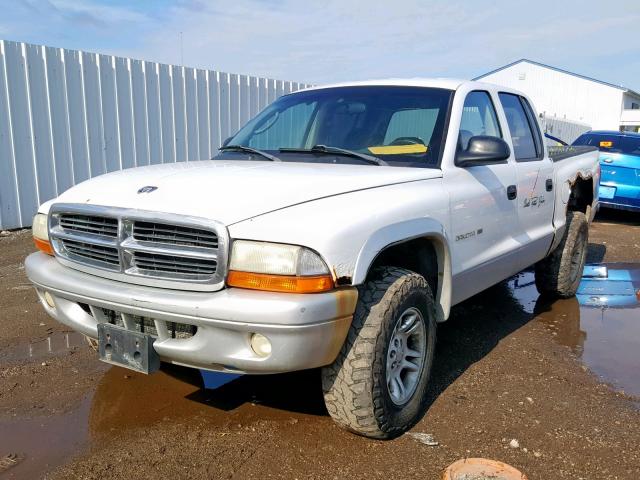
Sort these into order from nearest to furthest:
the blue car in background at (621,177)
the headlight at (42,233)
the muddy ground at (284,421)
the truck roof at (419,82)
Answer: the muddy ground at (284,421) → the headlight at (42,233) → the truck roof at (419,82) → the blue car in background at (621,177)

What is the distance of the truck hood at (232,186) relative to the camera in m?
2.49

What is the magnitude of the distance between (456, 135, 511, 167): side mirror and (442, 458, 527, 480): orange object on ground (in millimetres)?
1700

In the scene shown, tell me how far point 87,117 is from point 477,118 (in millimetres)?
6744

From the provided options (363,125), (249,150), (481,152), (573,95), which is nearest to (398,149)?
(363,125)

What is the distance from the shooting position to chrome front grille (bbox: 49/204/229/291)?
2.41 meters

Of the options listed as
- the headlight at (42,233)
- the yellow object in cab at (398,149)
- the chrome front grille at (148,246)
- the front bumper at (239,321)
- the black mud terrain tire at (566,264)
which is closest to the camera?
the front bumper at (239,321)

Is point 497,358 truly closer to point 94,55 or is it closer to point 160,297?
point 160,297

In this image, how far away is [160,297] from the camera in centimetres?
247

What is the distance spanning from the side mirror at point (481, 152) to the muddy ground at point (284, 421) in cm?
140

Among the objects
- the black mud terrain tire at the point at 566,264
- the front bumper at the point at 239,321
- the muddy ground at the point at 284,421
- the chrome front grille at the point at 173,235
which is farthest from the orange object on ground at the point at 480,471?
the black mud terrain tire at the point at 566,264

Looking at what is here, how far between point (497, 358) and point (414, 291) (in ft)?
5.12

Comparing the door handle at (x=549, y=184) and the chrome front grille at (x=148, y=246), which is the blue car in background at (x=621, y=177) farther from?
the chrome front grille at (x=148, y=246)

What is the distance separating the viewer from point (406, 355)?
9.80 feet

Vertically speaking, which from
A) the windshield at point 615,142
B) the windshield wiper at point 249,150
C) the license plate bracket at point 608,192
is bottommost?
the license plate bracket at point 608,192
